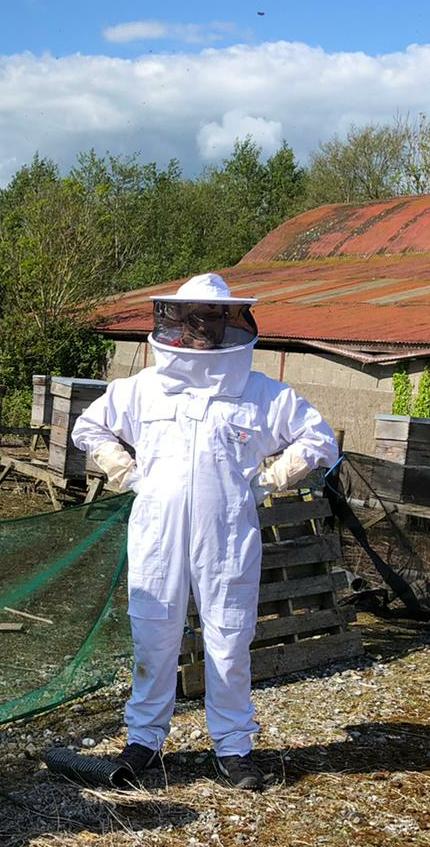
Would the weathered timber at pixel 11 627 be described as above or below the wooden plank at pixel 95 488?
above

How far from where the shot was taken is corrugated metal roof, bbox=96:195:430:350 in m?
14.4

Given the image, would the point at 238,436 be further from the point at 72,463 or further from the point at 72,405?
the point at 72,463

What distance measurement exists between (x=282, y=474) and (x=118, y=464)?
0.70m

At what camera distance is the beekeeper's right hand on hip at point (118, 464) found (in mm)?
4191

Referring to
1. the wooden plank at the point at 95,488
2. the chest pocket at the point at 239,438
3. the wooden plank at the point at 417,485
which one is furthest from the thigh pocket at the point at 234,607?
the wooden plank at the point at 95,488

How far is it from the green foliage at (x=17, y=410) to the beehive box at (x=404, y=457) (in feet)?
36.8

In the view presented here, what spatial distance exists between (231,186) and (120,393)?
42.6 meters

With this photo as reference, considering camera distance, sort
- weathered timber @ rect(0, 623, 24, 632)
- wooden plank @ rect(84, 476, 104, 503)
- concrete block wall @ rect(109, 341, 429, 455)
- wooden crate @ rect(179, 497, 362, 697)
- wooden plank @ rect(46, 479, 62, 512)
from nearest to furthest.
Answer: weathered timber @ rect(0, 623, 24, 632)
wooden crate @ rect(179, 497, 362, 697)
wooden plank @ rect(84, 476, 104, 503)
wooden plank @ rect(46, 479, 62, 512)
concrete block wall @ rect(109, 341, 429, 455)

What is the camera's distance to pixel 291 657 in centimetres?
579

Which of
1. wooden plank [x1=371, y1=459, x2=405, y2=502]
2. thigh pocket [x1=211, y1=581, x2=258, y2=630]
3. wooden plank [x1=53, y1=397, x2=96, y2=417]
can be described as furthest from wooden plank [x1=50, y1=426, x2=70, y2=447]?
thigh pocket [x1=211, y1=581, x2=258, y2=630]

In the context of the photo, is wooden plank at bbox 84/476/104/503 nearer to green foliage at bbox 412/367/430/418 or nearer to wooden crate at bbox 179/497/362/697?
wooden crate at bbox 179/497/362/697

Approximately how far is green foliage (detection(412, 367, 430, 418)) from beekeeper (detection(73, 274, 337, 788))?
28.4ft

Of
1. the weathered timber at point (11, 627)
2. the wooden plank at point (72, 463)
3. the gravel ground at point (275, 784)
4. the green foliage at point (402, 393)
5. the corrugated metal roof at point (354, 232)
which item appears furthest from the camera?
the corrugated metal roof at point (354, 232)

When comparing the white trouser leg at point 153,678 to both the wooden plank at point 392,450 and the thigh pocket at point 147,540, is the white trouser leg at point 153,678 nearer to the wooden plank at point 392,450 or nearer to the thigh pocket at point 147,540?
the thigh pocket at point 147,540
